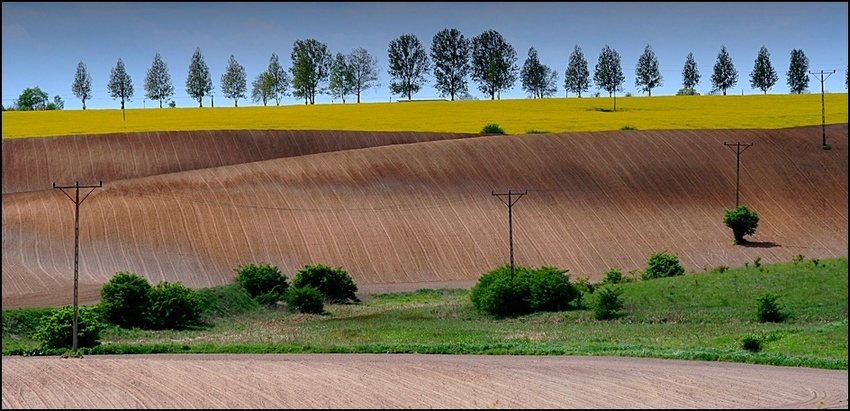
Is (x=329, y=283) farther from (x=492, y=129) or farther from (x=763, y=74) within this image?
(x=763, y=74)

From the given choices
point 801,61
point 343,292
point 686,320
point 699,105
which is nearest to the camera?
point 686,320

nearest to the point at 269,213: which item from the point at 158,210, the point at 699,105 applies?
the point at 158,210

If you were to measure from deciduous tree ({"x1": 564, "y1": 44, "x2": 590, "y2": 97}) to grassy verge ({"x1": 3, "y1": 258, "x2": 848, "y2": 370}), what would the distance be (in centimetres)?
11078

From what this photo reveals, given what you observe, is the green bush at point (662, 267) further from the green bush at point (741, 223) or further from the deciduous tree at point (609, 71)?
the deciduous tree at point (609, 71)

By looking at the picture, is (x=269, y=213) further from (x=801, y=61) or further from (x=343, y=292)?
(x=801, y=61)

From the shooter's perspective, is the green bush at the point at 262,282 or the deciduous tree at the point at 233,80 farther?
the deciduous tree at the point at 233,80

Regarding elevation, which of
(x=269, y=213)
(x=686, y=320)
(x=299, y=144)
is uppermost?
(x=299, y=144)

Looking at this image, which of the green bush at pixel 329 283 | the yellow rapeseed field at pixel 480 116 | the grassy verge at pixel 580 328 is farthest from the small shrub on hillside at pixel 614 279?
the yellow rapeseed field at pixel 480 116

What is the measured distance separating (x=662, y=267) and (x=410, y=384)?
40.8 meters

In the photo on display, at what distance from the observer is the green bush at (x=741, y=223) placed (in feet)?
250

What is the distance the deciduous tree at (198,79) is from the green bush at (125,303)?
112m

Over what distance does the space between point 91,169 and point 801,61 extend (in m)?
106

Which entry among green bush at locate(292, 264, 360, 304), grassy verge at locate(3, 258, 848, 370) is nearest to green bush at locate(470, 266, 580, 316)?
grassy verge at locate(3, 258, 848, 370)

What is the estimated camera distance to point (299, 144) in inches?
3821
